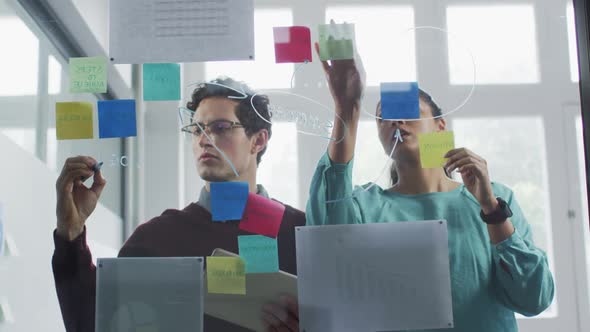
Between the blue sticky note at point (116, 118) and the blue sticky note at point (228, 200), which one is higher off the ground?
the blue sticky note at point (116, 118)

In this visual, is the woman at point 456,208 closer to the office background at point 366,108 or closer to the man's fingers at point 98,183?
the office background at point 366,108

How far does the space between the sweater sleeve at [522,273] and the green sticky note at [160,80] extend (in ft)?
2.44

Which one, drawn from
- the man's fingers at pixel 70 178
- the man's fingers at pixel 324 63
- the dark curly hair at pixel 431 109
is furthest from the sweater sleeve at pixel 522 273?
the man's fingers at pixel 70 178

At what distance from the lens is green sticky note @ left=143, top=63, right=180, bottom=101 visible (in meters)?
1.28

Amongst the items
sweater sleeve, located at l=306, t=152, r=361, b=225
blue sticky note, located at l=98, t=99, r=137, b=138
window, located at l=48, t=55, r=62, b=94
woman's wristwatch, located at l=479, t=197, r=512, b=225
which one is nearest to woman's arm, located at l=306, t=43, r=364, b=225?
sweater sleeve, located at l=306, t=152, r=361, b=225

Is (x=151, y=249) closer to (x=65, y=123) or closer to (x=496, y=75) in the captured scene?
(x=65, y=123)

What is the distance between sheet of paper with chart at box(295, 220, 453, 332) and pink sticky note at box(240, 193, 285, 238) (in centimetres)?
7

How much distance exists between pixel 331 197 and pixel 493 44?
491 mm

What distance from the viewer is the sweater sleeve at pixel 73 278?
1232mm

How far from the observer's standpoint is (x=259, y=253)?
1.23 m

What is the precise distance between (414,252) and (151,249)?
0.54 meters

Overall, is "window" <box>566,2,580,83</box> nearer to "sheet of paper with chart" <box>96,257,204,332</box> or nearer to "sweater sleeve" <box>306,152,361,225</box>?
"sweater sleeve" <box>306,152,361,225</box>

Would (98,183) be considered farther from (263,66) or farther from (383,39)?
(383,39)

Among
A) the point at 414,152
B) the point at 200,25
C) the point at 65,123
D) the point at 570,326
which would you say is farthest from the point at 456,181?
the point at 65,123
